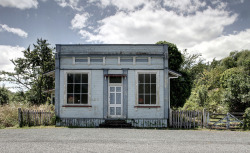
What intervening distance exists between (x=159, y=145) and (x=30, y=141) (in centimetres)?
505

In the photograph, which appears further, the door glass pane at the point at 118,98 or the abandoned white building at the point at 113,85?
the door glass pane at the point at 118,98

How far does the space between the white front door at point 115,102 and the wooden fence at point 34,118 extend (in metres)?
3.59

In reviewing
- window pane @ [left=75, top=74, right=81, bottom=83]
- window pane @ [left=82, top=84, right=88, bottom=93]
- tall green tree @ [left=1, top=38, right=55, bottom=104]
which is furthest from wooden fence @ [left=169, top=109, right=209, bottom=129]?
tall green tree @ [left=1, top=38, right=55, bottom=104]

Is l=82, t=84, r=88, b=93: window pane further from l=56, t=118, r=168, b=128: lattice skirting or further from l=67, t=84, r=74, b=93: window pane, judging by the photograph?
l=56, t=118, r=168, b=128: lattice skirting

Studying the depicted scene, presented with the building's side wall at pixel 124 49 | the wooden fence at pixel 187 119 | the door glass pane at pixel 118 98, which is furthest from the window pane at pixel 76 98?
the wooden fence at pixel 187 119

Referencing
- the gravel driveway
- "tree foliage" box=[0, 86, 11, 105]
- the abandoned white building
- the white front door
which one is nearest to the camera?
the gravel driveway

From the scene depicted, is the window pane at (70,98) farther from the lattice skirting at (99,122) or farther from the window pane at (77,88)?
the lattice skirting at (99,122)

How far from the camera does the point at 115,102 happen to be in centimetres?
1177

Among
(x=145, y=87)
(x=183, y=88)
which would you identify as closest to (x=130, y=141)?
(x=145, y=87)

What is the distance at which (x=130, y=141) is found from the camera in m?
7.72

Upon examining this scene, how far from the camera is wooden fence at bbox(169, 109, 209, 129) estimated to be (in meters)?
11.2

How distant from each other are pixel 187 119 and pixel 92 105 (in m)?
5.71

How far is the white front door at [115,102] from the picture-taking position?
11.7 metres

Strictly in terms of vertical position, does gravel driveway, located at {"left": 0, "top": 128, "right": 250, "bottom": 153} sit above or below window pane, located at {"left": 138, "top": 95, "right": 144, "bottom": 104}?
below
